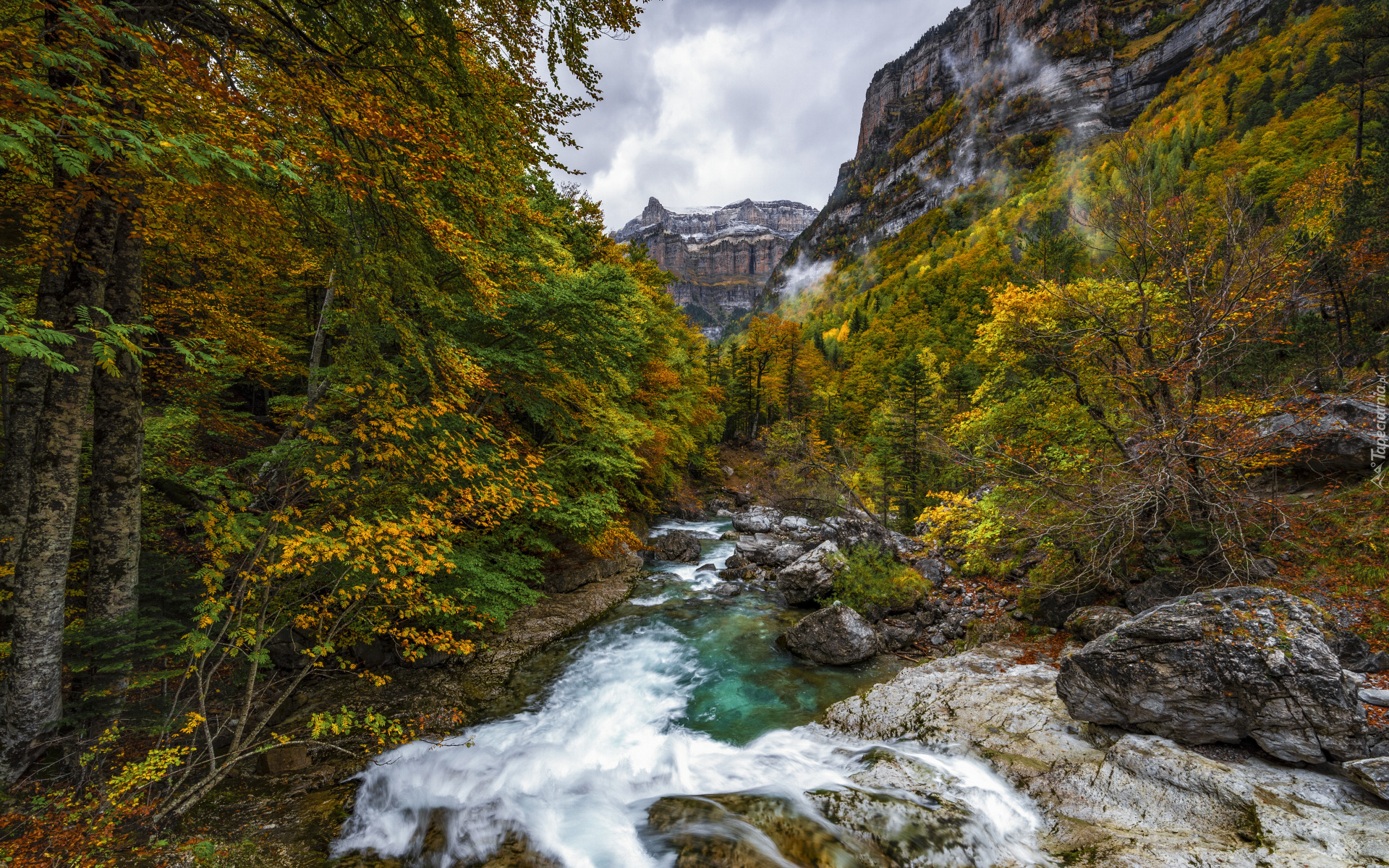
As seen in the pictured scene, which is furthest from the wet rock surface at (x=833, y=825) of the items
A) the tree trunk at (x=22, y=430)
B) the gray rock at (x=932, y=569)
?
the tree trunk at (x=22, y=430)

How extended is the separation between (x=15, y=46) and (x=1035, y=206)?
7246 cm

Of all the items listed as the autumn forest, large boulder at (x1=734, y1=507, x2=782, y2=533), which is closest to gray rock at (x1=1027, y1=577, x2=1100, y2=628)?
the autumn forest

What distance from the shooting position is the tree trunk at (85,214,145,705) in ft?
15.1

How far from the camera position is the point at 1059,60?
8550 centimetres

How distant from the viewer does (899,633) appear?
9508 mm

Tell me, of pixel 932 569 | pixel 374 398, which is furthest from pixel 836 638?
pixel 374 398

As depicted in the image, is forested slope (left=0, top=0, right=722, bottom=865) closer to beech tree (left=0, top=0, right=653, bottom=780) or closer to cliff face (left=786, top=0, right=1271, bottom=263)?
beech tree (left=0, top=0, right=653, bottom=780)

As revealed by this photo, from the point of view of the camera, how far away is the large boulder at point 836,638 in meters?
8.91

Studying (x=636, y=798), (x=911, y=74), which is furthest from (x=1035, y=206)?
(x=911, y=74)

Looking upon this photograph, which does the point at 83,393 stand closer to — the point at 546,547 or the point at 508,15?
the point at 508,15

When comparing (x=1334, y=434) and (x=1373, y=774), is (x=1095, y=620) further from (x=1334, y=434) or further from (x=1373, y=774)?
(x=1334, y=434)

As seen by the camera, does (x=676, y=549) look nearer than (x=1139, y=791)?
No

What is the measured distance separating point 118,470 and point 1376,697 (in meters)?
13.2

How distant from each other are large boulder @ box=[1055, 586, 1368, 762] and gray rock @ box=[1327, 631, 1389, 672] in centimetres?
97
